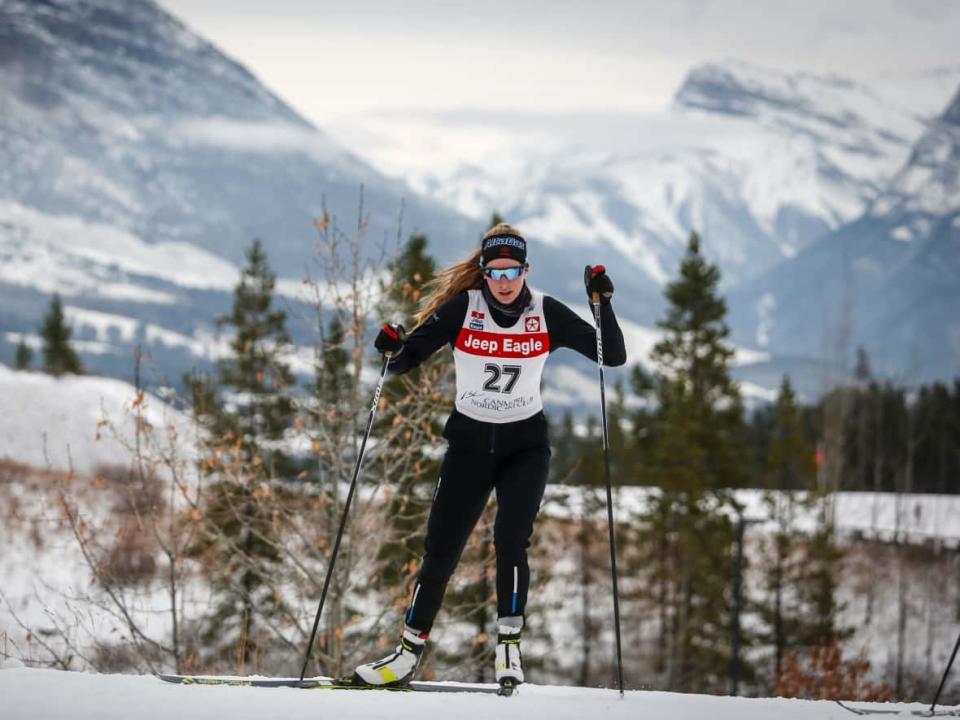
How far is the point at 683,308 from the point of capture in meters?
35.1

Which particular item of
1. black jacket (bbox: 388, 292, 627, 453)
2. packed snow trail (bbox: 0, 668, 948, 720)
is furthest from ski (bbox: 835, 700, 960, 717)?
black jacket (bbox: 388, 292, 627, 453)

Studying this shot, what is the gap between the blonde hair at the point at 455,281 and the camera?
6.54 m

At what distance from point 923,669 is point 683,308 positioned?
2039cm

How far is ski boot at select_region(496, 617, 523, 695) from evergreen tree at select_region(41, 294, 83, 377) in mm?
59055

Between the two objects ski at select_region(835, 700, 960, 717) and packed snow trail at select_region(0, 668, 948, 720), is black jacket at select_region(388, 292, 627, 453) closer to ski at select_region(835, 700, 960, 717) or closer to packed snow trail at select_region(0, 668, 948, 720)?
packed snow trail at select_region(0, 668, 948, 720)

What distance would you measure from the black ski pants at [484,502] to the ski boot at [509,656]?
6 cm

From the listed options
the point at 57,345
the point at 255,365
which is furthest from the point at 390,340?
the point at 57,345

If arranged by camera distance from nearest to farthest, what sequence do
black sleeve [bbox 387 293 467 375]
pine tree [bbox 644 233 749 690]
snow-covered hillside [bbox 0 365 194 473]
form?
black sleeve [bbox 387 293 467 375] < pine tree [bbox 644 233 749 690] < snow-covered hillside [bbox 0 365 194 473]

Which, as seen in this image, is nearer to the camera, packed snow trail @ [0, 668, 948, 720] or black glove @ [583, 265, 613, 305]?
packed snow trail @ [0, 668, 948, 720]

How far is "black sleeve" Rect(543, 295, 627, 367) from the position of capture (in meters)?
6.34

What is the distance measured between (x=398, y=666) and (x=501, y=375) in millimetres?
1830

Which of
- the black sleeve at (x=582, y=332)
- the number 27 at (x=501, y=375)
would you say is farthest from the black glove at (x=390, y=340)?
the black sleeve at (x=582, y=332)

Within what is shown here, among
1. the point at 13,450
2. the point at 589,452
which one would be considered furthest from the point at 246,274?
the point at 13,450

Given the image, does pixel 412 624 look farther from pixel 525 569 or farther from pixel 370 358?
pixel 370 358
